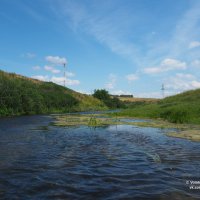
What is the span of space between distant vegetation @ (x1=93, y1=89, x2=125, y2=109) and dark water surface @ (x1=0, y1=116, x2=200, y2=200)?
15958cm

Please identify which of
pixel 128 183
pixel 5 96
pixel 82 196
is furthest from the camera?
pixel 5 96

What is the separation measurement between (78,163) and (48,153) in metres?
3.44

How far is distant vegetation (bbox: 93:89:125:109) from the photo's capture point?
18125 centimetres

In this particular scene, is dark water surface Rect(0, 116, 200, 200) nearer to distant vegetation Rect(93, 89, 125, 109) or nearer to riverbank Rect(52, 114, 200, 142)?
riverbank Rect(52, 114, 200, 142)

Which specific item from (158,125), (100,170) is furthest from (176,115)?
(100,170)

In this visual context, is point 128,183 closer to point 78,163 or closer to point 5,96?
point 78,163

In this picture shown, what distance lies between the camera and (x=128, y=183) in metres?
10.8

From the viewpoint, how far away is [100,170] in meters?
12.8

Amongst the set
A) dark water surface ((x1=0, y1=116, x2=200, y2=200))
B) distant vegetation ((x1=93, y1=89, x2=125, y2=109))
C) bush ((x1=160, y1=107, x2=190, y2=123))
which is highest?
distant vegetation ((x1=93, y1=89, x2=125, y2=109))

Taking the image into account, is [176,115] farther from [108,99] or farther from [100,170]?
[108,99]

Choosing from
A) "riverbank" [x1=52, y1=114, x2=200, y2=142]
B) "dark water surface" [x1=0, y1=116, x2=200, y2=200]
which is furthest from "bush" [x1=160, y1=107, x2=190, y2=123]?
"dark water surface" [x1=0, y1=116, x2=200, y2=200]

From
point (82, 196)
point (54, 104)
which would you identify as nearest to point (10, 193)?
point (82, 196)

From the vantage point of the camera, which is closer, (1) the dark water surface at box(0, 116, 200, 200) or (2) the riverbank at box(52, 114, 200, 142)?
(1) the dark water surface at box(0, 116, 200, 200)

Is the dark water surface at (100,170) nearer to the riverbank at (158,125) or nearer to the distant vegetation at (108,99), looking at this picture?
the riverbank at (158,125)
